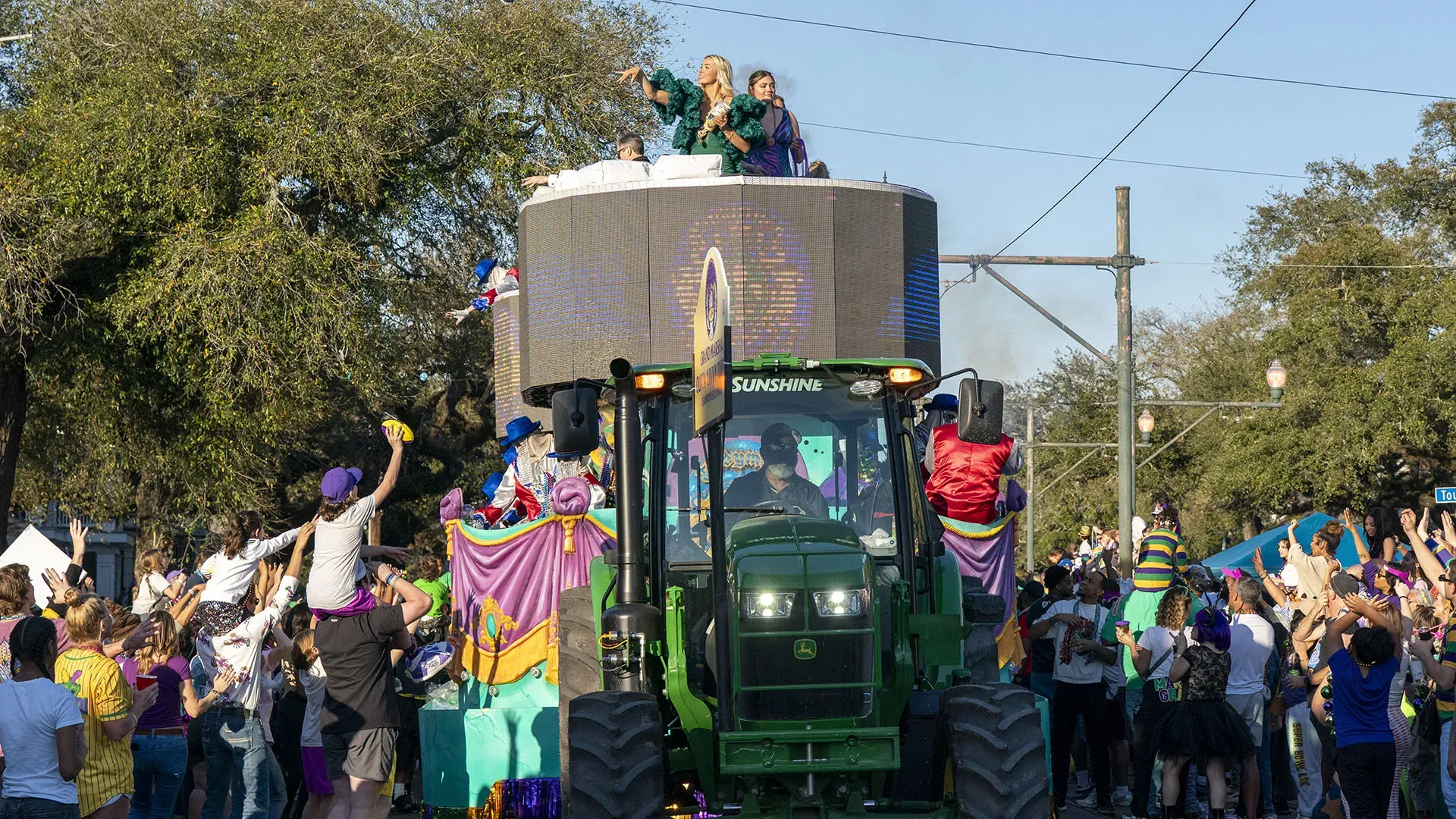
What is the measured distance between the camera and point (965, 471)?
525 inches

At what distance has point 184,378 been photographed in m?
20.1

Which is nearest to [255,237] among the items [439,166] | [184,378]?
[184,378]

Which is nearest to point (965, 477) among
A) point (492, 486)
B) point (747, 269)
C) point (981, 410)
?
point (747, 269)

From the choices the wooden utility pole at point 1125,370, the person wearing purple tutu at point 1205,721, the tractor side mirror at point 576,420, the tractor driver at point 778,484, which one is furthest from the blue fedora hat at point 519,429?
the wooden utility pole at point 1125,370

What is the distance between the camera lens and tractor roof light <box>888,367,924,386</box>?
812 centimetres

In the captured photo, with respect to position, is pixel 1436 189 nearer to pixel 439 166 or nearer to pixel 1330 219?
pixel 1330 219

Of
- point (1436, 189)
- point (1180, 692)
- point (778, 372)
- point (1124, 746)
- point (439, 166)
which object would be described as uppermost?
point (1436, 189)

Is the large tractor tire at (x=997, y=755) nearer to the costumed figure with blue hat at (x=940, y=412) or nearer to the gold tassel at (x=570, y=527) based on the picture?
the costumed figure with blue hat at (x=940, y=412)

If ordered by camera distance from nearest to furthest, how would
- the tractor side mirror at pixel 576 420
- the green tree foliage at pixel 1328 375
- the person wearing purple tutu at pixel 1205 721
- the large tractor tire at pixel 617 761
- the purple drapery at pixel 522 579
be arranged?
the large tractor tire at pixel 617 761
the tractor side mirror at pixel 576 420
the person wearing purple tutu at pixel 1205 721
the purple drapery at pixel 522 579
the green tree foliage at pixel 1328 375

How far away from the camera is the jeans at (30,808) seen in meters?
7.12

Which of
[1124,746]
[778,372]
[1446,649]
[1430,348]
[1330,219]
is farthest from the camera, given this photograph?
[1330,219]

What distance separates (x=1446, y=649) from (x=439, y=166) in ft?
53.6

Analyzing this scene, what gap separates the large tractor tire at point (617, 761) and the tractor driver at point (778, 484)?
1.13 meters

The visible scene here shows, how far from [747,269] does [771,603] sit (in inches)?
276
